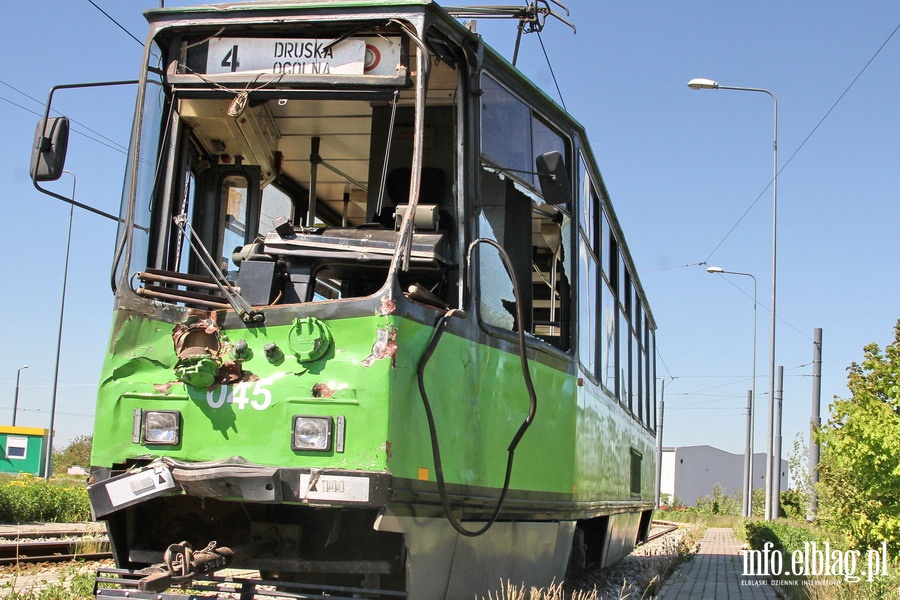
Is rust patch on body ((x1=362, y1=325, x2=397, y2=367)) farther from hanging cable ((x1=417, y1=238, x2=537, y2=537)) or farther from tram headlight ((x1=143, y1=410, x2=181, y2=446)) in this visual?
tram headlight ((x1=143, y1=410, x2=181, y2=446))

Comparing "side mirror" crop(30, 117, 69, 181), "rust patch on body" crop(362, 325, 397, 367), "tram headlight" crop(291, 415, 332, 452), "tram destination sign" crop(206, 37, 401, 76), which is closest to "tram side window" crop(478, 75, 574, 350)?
"tram destination sign" crop(206, 37, 401, 76)

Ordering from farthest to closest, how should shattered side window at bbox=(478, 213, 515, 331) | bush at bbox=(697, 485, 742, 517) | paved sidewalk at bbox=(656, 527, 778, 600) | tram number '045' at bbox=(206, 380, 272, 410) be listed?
bush at bbox=(697, 485, 742, 517), paved sidewalk at bbox=(656, 527, 778, 600), shattered side window at bbox=(478, 213, 515, 331), tram number '045' at bbox=(206, 380, 272, 410)

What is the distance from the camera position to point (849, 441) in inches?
426

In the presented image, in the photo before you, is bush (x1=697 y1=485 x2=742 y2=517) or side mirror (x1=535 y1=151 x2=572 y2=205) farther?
bush (x1=697 y1=485 x2=742 y2=517)

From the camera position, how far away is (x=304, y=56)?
18.1 ft

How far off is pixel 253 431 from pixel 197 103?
1.99 metres

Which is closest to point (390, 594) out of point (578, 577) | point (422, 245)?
point (422, 245)

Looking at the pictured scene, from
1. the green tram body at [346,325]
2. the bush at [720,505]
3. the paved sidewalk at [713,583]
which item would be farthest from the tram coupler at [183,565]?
the bush at [720,505]

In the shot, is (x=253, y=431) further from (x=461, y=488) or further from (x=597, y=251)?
(x=597, y=251)

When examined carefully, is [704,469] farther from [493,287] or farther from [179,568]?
[179,568]

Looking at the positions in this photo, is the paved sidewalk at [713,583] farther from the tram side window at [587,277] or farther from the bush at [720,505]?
the bush at [720,505]

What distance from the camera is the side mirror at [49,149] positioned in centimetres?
552

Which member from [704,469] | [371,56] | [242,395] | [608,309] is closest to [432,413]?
[242,395]

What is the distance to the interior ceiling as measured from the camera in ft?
19.6
